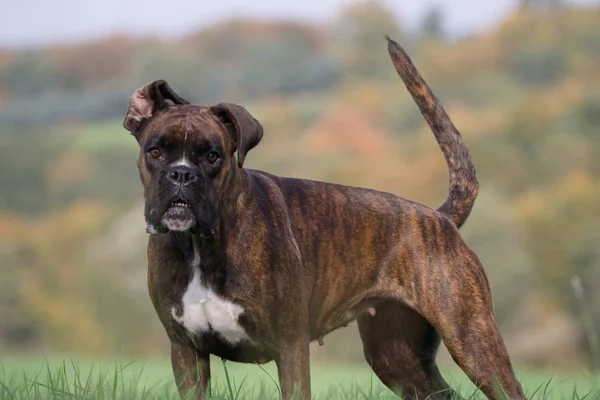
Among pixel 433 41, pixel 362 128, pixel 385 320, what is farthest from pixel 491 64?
pixel 385 320

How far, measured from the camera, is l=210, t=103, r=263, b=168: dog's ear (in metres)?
6.19

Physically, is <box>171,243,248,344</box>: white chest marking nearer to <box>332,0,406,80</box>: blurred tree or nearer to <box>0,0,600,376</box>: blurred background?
<box>0,0,600,376</box>: blurred background

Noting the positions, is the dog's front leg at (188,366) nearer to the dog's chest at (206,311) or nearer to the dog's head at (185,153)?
the dog's chest at (206,311)

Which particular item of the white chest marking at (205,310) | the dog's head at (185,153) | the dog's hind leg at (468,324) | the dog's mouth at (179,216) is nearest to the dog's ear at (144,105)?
the dog's head at (185,153)

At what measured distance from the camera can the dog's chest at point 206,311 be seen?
620 cm

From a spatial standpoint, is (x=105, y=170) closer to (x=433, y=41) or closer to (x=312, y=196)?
(x=433, y=41)

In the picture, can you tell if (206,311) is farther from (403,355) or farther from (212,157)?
(403,355)

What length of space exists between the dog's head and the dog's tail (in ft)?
5.08

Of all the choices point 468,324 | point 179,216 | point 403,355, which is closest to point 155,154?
point 179,216


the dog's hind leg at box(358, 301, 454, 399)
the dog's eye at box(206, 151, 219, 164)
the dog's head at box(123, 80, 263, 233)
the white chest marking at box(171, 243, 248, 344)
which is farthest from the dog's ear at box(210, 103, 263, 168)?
the dog's hind leg at box(358, 301, 454, 399)

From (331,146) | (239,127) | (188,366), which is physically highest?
(331,146)

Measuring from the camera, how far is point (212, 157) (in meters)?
6.14

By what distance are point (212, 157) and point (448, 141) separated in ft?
6.71

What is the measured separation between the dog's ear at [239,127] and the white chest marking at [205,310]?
2.08ft
